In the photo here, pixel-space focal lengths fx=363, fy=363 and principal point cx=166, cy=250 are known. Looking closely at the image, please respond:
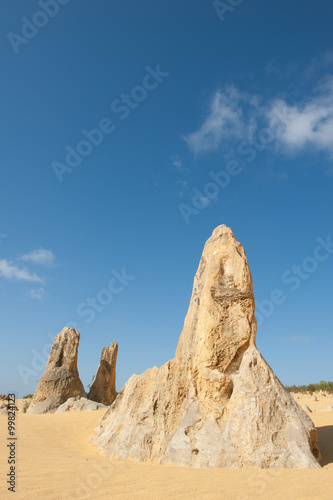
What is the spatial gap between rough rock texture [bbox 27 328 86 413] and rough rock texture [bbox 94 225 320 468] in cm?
906

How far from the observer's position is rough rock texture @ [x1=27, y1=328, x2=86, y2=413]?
1702cm

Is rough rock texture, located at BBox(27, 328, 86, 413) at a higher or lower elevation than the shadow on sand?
higher

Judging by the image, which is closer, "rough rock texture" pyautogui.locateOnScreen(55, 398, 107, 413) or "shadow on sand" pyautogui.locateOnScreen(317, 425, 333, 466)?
"shadow on sand" pyautogui.locateOnScreen(317, 425, 333, 466)

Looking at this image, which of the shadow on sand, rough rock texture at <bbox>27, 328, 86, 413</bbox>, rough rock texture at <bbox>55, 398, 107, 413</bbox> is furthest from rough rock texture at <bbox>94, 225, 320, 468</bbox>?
rough rock texture at <bbox>27, 328, 86, 413</bbox>

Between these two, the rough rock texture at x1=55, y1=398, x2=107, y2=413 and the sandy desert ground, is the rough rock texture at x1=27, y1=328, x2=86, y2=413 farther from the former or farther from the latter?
the sandy desert ground

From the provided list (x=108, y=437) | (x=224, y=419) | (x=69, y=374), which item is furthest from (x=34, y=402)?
(x=224, y=419)

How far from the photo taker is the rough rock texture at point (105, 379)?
19844 millimetres

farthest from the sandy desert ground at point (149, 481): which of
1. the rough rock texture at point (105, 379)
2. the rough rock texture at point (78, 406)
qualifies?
the rough rock texture at point (105, 379)

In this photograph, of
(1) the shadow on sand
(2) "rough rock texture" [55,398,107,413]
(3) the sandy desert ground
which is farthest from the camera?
(2) "rough rock texture" [55,398,107,413]

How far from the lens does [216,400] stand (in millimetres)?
6945

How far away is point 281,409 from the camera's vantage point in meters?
6.35

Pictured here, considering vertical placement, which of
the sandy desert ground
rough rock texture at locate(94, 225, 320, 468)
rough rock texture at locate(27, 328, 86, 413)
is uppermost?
rough rock texture at locate(27, 328, 86, 413)

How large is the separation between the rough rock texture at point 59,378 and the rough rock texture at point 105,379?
50.3 inches

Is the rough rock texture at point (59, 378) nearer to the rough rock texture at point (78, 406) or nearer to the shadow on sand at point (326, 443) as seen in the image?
the rough rock texture at point (78, 406)
